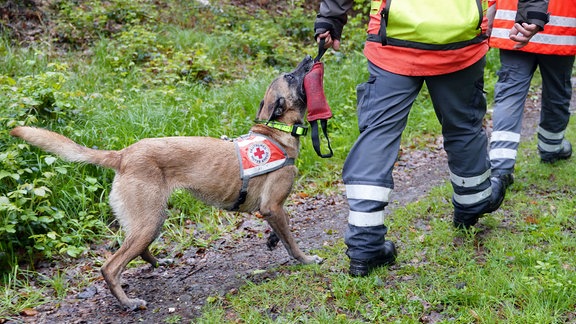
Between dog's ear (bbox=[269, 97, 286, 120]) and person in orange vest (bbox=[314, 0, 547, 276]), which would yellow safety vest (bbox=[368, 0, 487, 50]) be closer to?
person in orange vest (bbox=[314, 0, 547, 276])

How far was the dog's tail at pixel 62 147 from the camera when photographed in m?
3.57

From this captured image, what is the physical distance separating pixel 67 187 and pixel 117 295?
64.0 inches

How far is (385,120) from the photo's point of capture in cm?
330

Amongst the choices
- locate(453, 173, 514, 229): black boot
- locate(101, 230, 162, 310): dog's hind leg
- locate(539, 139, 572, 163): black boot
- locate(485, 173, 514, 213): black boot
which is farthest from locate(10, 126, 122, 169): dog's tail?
locate(539, 139, 572, 163): black boot

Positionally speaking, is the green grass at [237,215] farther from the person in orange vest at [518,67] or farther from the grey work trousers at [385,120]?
the person in orange vest at [518,67]

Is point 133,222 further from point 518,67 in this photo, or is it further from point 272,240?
point 518,67

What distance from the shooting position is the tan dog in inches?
145

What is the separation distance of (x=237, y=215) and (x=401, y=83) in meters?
2.63

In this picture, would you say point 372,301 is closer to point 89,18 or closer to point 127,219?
point 127,219

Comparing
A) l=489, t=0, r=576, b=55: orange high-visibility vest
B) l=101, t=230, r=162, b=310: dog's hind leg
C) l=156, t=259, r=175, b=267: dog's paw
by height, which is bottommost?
l=156, t=259, r=175, b=267: dog's paw

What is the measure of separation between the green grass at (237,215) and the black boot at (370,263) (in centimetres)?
5

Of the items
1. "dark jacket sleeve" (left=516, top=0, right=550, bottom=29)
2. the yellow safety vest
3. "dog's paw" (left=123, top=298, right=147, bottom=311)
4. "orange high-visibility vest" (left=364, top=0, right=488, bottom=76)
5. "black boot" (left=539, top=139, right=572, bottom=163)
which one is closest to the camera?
the yellow safety vest

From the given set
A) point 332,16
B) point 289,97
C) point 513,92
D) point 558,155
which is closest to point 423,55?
point 332,16

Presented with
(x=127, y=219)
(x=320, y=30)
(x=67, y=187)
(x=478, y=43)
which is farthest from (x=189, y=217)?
(x=478, y=43)
